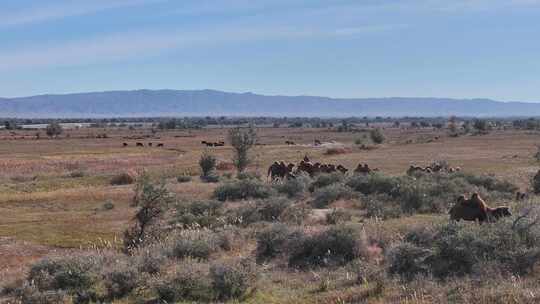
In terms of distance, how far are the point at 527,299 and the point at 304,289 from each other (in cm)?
453

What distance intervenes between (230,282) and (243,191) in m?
20.8

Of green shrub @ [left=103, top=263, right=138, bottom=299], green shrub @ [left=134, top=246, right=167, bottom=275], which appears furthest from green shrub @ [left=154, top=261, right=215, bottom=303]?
green shrub @ [left=134, top=246, right=167, bottom=275]

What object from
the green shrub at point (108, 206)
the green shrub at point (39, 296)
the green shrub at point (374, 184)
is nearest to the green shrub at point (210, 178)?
the green shrub at point (108, 206)

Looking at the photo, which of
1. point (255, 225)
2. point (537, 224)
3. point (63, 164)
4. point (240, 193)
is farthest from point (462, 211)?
point (63, 164)

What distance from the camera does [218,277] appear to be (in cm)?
1363

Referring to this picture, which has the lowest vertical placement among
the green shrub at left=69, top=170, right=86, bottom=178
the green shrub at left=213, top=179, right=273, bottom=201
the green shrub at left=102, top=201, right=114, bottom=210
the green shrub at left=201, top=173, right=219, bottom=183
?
the green shrub at left=69, top=170, right=86, bottom=178

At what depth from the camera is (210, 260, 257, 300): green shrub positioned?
1348 cm

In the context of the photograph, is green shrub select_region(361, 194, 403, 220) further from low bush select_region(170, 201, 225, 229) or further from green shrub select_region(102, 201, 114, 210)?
green shrub select_region(102, 201, 114, 210)

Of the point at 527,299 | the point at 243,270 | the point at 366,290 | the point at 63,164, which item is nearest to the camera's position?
the point at 527,299

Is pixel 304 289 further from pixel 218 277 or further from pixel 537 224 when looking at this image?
pixel 537 224

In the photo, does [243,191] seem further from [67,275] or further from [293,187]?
[67,275]

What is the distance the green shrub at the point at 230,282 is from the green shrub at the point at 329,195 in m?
16.0

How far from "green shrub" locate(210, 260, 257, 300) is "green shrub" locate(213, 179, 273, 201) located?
1942 cm

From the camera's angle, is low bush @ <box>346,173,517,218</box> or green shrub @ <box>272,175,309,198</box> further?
green shrub @ <box>272,175,309,198</box>
